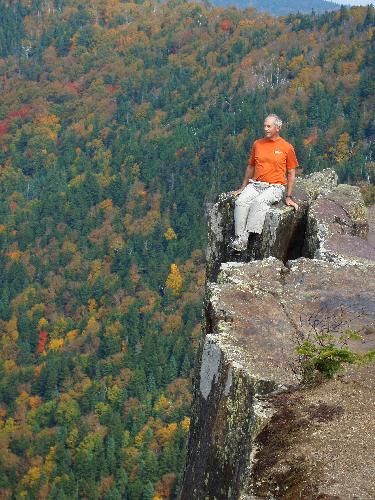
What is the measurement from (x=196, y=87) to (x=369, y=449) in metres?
182

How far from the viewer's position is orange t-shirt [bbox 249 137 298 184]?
14102mm

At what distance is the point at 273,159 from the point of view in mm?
14156

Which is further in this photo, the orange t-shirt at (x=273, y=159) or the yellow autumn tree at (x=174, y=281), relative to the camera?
the yellow autumn tree at (x=174, y=281)

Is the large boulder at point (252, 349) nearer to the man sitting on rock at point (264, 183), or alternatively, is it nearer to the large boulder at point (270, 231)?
the large boulder at point (270, 231)

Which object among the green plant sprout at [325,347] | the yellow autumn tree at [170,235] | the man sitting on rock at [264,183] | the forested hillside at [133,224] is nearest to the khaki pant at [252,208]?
the man sitting on rock at [264,183]

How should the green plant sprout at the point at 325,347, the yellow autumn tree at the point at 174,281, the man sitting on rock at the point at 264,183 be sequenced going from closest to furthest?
the green plant sprout at the point at 325,347 → the man sitting on rock at the point at 264,183 → the yellow autumn tree at the point at 174,281

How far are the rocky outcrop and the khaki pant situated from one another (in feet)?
0.66

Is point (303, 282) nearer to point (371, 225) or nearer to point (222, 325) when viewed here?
point (222, 325)

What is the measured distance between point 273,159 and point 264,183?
0.48 metres

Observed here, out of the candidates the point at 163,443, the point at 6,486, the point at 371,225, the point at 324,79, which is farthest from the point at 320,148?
the point at 371,225

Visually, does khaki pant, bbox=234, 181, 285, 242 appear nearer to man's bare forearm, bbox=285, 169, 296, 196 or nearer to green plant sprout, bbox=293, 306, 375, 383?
→ man's bare forearm, bbox=285, 169, 296, 196

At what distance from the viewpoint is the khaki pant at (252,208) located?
13.7 meters

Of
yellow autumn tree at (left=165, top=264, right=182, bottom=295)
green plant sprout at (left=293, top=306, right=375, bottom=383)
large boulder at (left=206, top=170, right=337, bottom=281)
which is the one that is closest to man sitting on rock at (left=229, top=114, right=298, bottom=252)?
large boulder at (left=206, top=170, right=337, bottom=281)

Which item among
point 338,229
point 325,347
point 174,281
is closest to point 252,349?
point 325,347
